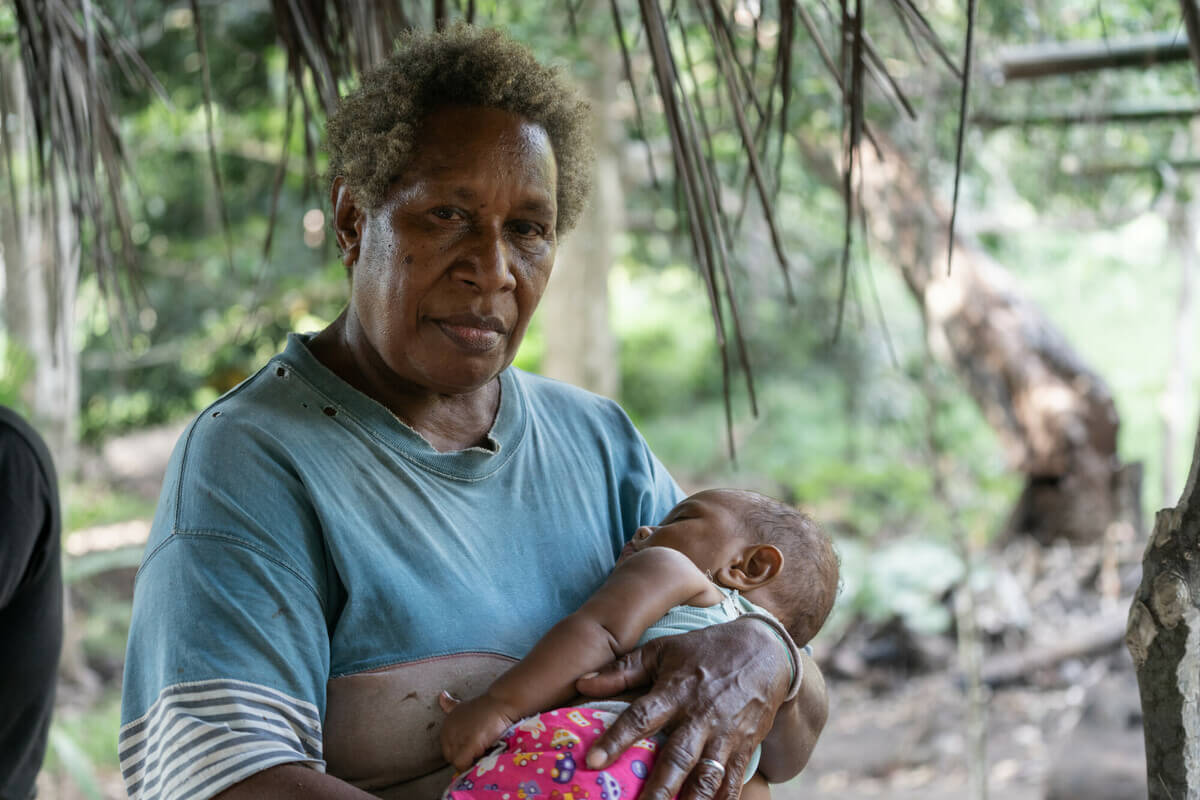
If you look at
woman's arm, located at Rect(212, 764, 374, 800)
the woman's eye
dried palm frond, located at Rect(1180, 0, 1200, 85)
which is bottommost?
woman's arm, located at Rect(212, 764, 374, 800)

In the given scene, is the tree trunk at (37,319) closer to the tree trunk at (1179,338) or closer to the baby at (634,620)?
the baby at (634,620)

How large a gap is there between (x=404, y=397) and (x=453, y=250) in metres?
0.24

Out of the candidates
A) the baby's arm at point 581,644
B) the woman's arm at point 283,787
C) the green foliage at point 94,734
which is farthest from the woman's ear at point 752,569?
the green foliage at point 94,734

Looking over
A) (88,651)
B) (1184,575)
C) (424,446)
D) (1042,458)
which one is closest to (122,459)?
(88,651)

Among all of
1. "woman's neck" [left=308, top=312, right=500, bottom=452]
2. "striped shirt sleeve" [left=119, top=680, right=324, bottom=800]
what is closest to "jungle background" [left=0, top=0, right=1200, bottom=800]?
"woman's neck" [left=308, top=312, right=500, bottom=452]

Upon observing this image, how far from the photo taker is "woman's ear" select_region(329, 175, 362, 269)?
1.80 meters

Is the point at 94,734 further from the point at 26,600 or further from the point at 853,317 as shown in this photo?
the point at 853,317

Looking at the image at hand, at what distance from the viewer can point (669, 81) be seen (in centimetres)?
139

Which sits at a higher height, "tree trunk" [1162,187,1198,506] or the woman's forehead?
the woman's forehead

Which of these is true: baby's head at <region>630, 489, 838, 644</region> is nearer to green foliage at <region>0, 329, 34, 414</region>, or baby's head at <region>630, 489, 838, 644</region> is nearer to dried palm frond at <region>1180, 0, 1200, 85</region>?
dried palm frond at <region>1180, 0, 1200, 85</region>

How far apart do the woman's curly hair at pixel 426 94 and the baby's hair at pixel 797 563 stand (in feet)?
2.21

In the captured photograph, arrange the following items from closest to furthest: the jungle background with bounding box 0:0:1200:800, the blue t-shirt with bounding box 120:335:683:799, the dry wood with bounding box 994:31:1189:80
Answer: the blue t-shirt with bounding box 120:335:683:799, the dry wood with bounding box 994:31:1189:80, the jungle background with bounding box 0:0:1200:800

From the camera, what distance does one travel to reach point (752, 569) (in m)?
1.85

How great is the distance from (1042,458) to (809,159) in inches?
84.4
